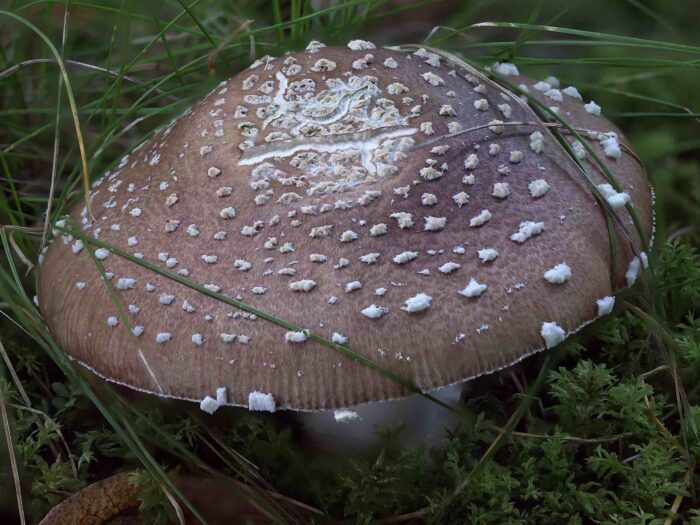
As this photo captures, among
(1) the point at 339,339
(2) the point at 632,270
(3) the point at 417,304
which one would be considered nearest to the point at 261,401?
(1) the point at 339,339

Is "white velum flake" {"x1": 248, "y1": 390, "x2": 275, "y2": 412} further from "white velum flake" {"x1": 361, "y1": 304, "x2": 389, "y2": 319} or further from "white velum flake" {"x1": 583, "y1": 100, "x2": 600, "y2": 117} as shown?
"white velum flake" {"x1": 583, "y1": 100, "x2": 600, "y2": 117}

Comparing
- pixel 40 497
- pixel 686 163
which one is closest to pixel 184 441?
pixel 40 497

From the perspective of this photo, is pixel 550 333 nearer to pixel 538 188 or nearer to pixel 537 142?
pixel 538 188

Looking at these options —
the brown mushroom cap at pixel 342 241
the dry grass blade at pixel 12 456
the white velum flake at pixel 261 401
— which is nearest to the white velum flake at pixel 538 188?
the brown mushroom cap at pixel 342 241

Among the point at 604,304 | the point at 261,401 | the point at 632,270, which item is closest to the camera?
the point at 261,401

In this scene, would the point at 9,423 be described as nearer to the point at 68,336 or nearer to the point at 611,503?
the point at 68,336

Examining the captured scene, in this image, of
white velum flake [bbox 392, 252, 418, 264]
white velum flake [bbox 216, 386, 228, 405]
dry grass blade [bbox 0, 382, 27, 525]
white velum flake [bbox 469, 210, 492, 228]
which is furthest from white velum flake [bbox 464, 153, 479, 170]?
dry grass blade [bbox 0, 382, 27, 525]
